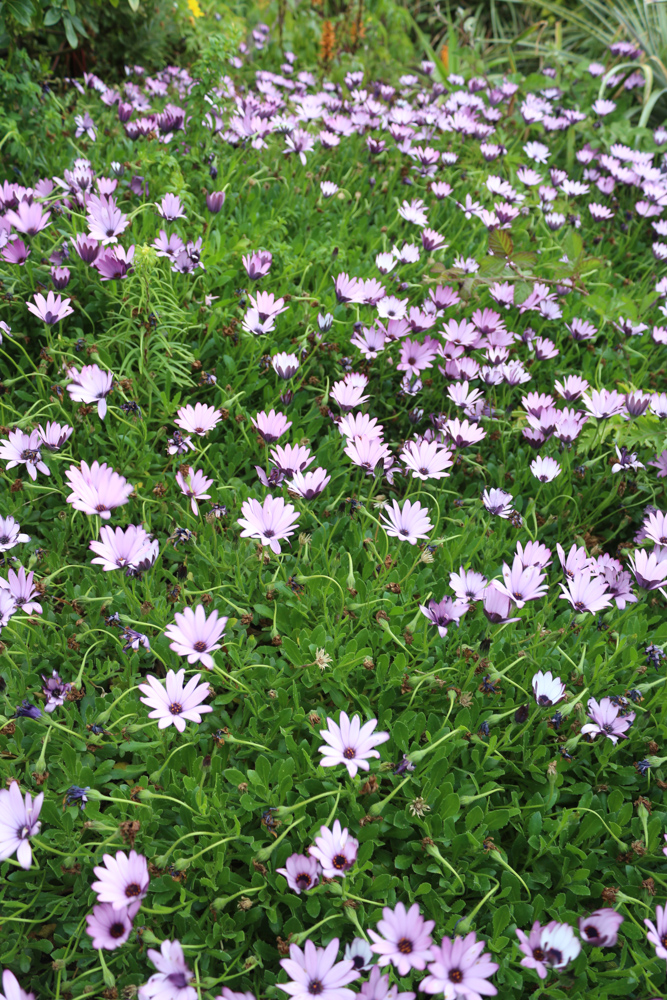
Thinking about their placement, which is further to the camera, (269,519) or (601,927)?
(269,519)

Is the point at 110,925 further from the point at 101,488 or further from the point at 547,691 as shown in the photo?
the point at 547,691

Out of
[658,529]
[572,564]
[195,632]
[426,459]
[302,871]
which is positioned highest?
[426,459]

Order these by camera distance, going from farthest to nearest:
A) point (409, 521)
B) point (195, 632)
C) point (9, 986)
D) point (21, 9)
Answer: point (21, 9) < point (409, 521) < point (195, 632) < point (9, 986)

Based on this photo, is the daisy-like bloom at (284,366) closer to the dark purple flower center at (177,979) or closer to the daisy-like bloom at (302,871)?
the daisy-like bloom at (302,871)

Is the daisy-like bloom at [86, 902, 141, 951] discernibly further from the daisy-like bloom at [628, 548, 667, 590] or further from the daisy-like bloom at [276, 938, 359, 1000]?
the daisy-like bloom at [628, 548, 667, 590]

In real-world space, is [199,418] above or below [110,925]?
above

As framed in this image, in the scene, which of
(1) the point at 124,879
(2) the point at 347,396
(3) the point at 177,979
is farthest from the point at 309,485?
(3) the point at 177,979
